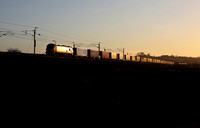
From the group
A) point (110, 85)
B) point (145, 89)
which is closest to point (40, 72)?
point (110, 85)

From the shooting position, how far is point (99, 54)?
77188 mm

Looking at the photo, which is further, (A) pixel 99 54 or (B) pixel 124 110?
(A) pixel 99 54

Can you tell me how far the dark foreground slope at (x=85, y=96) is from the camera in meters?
17.8

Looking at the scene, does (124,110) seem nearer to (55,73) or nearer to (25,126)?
(55,73)

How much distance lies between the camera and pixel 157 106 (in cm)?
2467

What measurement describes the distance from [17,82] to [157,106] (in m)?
14.2

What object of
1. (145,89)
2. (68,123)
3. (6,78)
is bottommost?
(68,123)

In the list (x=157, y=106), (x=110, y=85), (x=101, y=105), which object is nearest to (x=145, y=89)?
(x=157, y=106)

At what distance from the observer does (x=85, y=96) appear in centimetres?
2083

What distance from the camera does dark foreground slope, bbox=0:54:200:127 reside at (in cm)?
1778

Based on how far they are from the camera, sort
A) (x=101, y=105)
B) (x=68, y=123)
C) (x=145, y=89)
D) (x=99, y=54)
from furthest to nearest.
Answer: (x=99, y=54)
(x=145, y=89)
(x=101, y=105)
(x=68, y=123)

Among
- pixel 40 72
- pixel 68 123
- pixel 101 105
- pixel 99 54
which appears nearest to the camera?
pixel 68 123

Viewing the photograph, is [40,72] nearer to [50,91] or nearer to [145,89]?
[50,91]

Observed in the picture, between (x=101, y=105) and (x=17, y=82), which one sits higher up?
(x=17, y=82)
